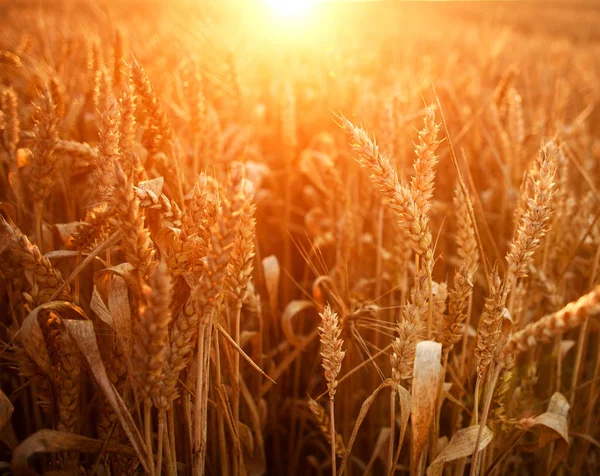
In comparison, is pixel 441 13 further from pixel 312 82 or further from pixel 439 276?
pixel 439 276

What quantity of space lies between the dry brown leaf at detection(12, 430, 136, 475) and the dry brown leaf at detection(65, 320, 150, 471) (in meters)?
0.09

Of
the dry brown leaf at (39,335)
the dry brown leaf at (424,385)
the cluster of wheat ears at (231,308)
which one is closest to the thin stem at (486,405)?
the cluster of wheat ears at (231,308)

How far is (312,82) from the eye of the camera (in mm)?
3779

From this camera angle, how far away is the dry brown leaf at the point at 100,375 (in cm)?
88

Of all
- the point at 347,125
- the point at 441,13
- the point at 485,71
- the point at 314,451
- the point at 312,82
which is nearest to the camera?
the point at 347,125

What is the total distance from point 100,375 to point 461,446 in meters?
0.76

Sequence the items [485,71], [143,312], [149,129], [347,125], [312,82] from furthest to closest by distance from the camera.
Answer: [485,71] < [312,82] < [149,129] < [347,125] < [143,312]

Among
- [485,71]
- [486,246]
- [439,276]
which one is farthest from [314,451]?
[485,71]

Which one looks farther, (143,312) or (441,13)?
(441,13)

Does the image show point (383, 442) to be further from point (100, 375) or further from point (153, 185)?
point (153, 185)

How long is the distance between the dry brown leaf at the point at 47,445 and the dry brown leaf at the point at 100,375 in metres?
0.09

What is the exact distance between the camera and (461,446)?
105cm

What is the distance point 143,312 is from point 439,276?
179 cm

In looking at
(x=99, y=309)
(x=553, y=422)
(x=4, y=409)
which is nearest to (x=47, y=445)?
(x=4, y=409)
